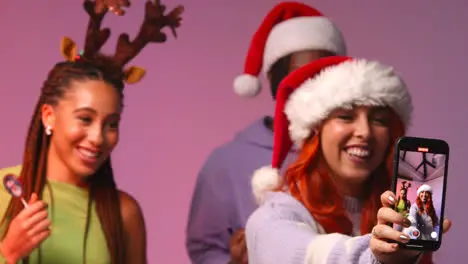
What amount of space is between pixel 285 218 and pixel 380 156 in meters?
0.27

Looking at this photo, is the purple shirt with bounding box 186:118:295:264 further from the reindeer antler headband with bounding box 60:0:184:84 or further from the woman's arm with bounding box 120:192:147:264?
the reindeer antler headband with bounding box 60:0:184:84

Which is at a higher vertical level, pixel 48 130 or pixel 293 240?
pixel 48 130

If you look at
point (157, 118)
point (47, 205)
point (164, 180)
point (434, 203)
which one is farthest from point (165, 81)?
point (434, 203)

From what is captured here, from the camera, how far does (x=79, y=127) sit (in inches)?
81.7

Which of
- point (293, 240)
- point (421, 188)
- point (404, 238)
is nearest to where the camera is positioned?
point (404, 238)

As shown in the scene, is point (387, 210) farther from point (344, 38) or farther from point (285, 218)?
point (344, 38)

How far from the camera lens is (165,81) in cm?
254

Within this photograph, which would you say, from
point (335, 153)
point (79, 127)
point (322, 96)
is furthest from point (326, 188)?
point (79, 127)

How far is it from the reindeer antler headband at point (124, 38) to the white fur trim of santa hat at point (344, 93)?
1.20ft

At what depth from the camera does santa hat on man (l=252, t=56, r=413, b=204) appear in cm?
200

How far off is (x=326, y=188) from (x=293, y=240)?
9.5 inches

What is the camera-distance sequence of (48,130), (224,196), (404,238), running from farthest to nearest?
(224,196)
(48,130)
(404,238)

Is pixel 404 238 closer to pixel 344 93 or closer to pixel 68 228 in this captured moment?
pixel 344 93

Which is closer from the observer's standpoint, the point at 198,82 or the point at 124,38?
the point at 124,38
